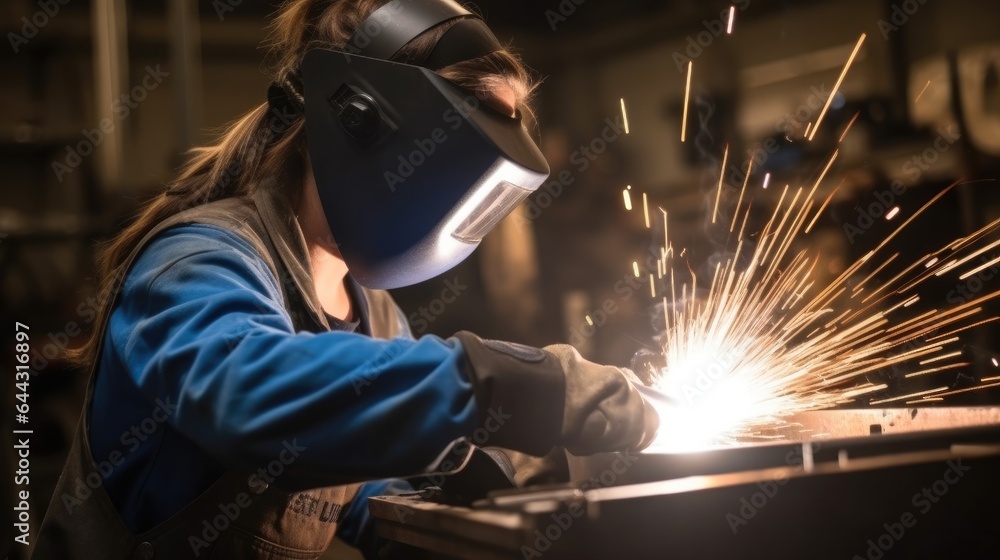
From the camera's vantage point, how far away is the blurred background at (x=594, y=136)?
271cm

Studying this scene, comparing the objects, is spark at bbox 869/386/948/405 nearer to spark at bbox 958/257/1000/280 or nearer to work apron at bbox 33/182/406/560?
spark at bbox 958/257/1000/280

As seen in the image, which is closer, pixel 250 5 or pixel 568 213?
pixel 568 213

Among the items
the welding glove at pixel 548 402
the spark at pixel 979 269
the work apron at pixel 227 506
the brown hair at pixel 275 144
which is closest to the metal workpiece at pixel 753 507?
the welding glove at pixel 548 402

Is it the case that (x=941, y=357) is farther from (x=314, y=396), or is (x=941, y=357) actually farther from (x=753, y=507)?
(x=314, y=396)

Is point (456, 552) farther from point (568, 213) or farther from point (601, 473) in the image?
point (568, 213)

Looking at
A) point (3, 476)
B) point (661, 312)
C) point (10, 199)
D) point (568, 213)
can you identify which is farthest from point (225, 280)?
point (10, 199)

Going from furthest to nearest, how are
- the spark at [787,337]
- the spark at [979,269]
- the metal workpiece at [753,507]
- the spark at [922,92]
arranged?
the spark at [922,92], the spark at [979,269], the spark at [787,337], the metal workpiece at [753,507]

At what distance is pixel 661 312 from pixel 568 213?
1713mm

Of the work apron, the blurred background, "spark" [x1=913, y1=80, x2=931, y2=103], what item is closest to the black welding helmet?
the work apron

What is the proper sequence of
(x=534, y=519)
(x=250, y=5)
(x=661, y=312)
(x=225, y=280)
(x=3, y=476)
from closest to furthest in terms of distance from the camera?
1. (x=534, y=519)
2. (x=225, y=280)
3. (x=661, y=312)
4. (x=3, y=476)
5. (x=250, y=5)

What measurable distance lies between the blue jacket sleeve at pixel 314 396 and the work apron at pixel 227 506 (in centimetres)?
27

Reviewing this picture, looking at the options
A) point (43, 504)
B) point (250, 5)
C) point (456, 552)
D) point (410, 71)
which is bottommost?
point (43, 504)

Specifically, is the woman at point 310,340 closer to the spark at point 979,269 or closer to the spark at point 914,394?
the spark at point 914,394

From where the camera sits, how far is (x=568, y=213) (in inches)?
147
